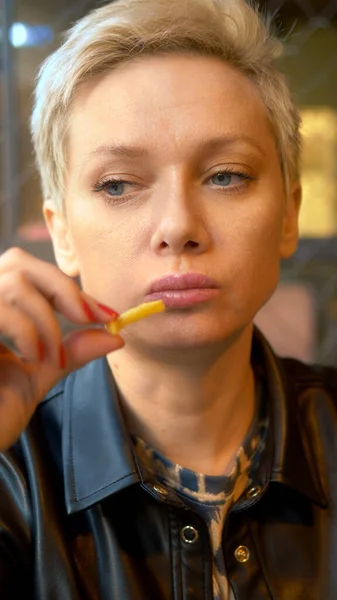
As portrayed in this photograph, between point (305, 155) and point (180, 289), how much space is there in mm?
1424

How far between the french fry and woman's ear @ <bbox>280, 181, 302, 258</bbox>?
1.12ft

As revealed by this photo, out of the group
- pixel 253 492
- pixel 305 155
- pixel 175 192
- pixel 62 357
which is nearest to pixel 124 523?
pixel 253 492

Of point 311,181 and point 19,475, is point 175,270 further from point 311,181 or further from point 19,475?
point 311,181

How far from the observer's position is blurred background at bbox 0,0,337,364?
81.4 inches

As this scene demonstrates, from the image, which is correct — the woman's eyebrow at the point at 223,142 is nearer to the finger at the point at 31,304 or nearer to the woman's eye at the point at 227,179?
the woman's eye at the point at 227,179

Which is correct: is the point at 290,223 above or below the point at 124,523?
above

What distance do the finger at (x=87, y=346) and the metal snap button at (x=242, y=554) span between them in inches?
15.1

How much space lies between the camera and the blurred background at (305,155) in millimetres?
2068

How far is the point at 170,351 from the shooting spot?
0.90m

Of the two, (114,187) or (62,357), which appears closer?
(62,357)

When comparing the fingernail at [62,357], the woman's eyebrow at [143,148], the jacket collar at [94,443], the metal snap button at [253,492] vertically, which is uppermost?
the woman's eyebrow at [143,148]

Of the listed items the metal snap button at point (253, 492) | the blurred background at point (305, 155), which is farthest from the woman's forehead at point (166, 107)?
the blurred background at point (305, 155)

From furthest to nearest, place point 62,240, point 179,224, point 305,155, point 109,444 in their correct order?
point 305,155, point 62,240, point 109,444, point 179,224

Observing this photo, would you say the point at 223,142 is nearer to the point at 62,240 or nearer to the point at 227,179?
the point at 227,179
